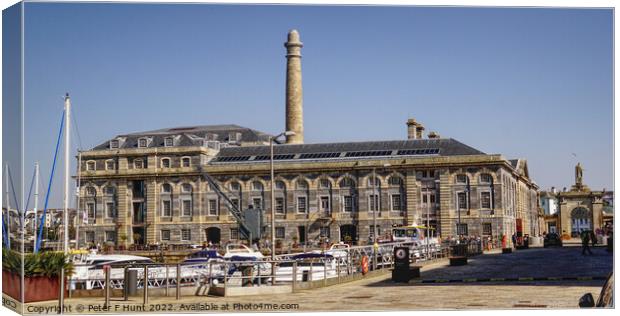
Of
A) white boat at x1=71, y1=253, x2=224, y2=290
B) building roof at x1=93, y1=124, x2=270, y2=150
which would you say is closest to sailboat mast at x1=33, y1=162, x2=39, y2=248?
white boat at x1=71, y1=253, x2=224, y2=290

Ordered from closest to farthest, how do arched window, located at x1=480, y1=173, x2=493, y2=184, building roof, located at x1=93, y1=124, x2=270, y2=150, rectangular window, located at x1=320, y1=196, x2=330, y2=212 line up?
building roof, located at x1=93, y1=124, x2=270, y2=150, arched window, located at x1=480, y1=173, x2=493, y2=184, rectangular window, located at x1=320, y1=196, x2=330, y2=212

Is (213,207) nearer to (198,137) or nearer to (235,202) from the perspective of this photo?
(235,202)

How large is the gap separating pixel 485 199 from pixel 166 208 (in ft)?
68.3

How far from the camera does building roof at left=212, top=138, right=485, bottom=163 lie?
63194 mm

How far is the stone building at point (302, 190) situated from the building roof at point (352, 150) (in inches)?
3.5

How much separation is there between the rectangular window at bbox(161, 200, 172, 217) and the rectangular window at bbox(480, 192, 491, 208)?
66.3ft

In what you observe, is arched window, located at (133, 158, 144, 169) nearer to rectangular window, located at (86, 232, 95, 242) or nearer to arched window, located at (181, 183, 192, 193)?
arched window, located at (181, 183, 192, 193)

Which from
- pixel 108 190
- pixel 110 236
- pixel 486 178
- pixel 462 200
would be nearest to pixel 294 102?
pixel 462 200

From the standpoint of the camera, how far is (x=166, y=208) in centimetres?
6856

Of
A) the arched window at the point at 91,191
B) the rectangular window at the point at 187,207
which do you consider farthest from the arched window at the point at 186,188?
the arched window at the point at 91,191

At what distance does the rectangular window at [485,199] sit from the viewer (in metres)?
65.6

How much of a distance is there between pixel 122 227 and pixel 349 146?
15484 millimetres

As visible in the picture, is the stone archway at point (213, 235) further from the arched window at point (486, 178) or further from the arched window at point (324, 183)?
the arched window at point (486, 178)

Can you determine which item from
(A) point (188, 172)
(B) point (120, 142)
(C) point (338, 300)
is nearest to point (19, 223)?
(C) point (338, 300)
